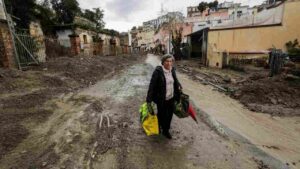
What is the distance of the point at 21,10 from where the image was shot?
13.6 m

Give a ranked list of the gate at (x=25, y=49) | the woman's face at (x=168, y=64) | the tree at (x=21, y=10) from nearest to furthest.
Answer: the woman's face at (x=168, y=64) < the gate at (x=25, y=49) < the tree at (x=21, y=10)

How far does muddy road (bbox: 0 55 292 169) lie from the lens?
3217 millimetres

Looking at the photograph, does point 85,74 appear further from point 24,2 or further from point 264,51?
point 264,51

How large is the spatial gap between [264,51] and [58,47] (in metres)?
17.1

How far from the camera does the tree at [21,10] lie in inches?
521

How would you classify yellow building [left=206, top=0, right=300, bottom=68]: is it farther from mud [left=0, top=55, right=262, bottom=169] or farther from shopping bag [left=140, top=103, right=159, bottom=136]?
shopping bag [left=140, top=103, right=159, bottom=136]

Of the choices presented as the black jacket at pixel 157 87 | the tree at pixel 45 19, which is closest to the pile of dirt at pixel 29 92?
the black jacket at pixel 157 87

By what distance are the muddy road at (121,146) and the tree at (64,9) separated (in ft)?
63.4

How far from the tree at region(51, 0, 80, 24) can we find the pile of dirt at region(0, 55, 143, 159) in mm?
12998

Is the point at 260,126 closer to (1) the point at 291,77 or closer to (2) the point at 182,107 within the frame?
(2) the point at 182,107

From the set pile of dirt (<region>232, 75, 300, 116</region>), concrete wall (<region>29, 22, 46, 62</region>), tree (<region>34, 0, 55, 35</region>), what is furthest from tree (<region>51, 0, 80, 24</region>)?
pile of dirt (<region>232, 75, 300, 116</region>)

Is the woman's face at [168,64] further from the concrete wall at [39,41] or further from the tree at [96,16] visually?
the tree at [96,16]

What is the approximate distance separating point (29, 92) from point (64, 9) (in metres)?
18.1

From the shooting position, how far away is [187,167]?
316 centimetres
